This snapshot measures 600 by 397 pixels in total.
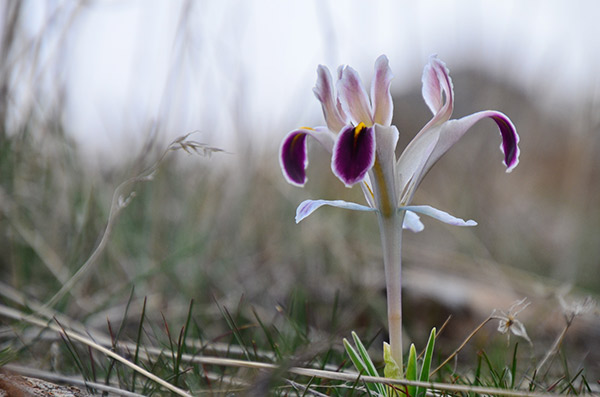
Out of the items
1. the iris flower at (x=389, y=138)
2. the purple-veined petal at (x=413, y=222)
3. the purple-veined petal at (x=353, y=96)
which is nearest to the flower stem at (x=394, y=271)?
the iris flower at (x=389, y=138)

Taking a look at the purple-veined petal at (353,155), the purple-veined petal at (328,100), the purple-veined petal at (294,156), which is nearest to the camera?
the purple-veined petal at (353,155)

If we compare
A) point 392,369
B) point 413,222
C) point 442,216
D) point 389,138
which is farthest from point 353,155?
point 392,369

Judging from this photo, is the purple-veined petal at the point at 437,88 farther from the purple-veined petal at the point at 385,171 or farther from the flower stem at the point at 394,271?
the flower stem at the point at 394,271

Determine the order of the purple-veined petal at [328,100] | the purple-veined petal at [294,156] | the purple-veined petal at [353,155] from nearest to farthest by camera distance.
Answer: the purple-veined petal at [353,155] < the purple-veined petal at [328,100] < the purple-veined petal at [294,156]

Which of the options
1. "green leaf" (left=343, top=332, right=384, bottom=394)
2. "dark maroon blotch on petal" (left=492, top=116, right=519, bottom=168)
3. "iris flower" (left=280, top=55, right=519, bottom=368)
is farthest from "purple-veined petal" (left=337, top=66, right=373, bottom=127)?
"green leaf" (left=343, top=332, right=384, bottom=394)

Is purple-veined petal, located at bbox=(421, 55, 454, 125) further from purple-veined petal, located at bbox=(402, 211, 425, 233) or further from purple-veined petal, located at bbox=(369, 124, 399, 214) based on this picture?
purple-veined petal, located at bbox=(402, 211, 425, 233)

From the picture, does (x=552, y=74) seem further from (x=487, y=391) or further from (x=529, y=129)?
(x=529, y=129)
